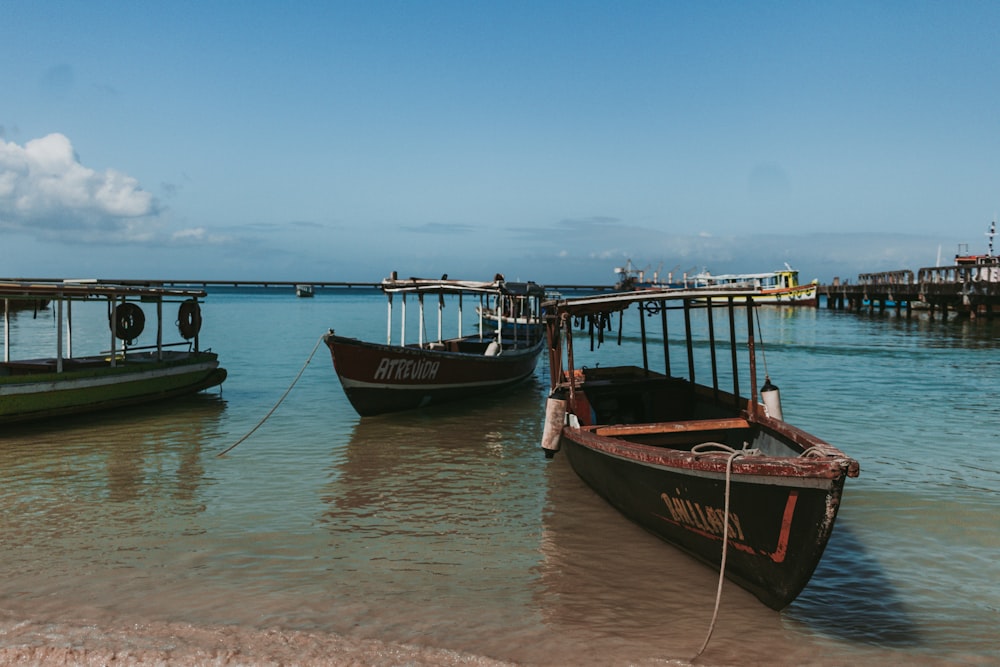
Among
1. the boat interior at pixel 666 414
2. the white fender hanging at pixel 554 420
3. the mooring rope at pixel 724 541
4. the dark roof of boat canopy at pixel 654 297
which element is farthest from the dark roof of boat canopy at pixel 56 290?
the mooring rope at pixel 724 541

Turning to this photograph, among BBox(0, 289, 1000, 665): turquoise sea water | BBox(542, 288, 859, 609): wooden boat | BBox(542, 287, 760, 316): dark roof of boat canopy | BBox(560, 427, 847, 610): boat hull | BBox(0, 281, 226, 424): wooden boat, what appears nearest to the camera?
BBox(560, 427, 847, 610): boat hull

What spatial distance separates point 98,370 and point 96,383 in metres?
0.27

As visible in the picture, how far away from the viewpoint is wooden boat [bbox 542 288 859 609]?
536cm

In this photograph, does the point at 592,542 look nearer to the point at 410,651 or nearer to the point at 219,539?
the point at 410,651

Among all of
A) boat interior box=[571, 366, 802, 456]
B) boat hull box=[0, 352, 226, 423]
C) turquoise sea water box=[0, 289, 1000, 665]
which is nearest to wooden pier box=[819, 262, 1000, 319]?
turquoise sea water box=[0, 289, 1000, 665]

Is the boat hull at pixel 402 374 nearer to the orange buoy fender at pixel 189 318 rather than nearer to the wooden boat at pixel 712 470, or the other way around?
the wooden boat at pixel 712 470

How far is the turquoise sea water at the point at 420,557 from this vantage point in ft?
18.0

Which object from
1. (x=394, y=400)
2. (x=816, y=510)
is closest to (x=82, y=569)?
(x=816, y=510)

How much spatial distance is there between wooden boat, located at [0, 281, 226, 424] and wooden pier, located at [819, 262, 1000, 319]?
4476 centimetres

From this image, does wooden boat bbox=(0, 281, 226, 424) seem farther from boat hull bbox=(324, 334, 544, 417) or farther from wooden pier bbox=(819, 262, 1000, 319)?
wooden pier bbox=(819, 262, 1000, 319)

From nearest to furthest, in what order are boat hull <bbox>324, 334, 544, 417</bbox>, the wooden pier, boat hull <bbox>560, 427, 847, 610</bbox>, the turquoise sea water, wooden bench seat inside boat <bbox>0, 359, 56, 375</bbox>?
Result: boat hull <bbox>560, 427, 847, 610</bbox> → the turquoise sea water → boat hull <bbox>324, 334, 544, 417</bbox> → wooden bench seat inside boat <bbox>0, 359, 56, 375</bbox> → the wooden pier

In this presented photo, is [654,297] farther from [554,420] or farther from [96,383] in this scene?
[96,383]

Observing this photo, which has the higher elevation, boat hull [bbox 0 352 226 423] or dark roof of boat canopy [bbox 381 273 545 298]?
dark roof of boat canopy [bbox 381 273 545 298]

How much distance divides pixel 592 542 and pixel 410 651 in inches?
124
